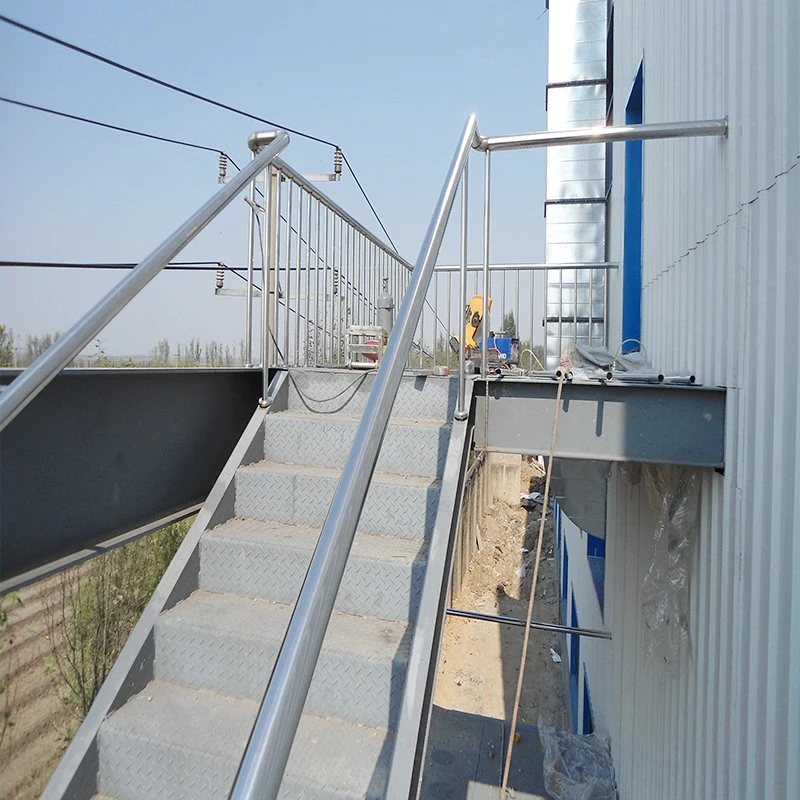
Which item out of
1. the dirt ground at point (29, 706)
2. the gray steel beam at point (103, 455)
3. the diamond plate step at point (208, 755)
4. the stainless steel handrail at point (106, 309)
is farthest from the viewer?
the dirt ground at point (29, 706)

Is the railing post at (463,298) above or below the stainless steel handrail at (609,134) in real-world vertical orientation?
below

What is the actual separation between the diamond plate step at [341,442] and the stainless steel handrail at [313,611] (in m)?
0.96

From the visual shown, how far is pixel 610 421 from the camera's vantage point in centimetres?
202

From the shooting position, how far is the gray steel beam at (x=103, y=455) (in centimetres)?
156

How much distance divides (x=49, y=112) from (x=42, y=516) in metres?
4.94

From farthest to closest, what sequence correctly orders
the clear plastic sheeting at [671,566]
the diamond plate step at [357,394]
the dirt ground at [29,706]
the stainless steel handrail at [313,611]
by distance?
the dirt ground at [29,706], the diamond plate step at [357,394], the clear plastic sheeting at [671,566], the stainless steel handrail at [313,611]

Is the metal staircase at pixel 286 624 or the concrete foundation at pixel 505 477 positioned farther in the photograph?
the concrete foundation at pixel 505 477

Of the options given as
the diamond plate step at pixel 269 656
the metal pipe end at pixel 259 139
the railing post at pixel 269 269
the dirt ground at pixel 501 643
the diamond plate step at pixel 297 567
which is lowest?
the dirt ground at pixel 501 643

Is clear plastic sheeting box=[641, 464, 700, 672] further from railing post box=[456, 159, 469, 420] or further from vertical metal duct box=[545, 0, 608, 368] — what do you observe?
vertical metal duct box=[545, 0, 608, 368]

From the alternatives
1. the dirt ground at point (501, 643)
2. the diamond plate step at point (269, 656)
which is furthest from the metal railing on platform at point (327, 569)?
the dirt ground at point (501, 643)

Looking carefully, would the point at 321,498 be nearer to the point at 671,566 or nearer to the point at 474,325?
the point at 671,566

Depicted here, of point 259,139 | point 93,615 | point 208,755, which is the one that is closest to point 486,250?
point 259,139

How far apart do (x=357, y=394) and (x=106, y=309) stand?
1.26m

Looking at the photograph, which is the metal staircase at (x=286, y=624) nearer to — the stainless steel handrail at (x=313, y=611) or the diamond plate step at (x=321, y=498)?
the diamond plate step at (x=321, y=498)
